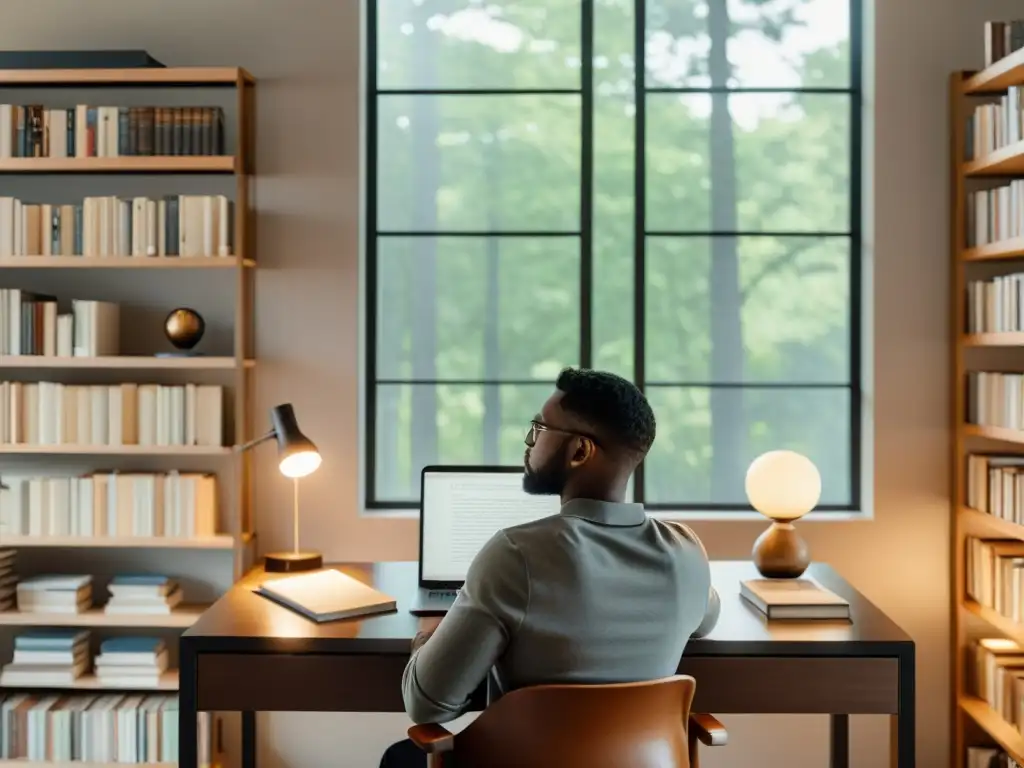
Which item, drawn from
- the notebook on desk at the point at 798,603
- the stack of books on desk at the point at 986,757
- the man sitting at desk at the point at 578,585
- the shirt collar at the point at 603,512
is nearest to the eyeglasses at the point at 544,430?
the man sitting at desk at the point at 578,585

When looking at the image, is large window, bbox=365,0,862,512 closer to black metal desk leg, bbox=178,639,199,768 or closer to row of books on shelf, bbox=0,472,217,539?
row of books on shelf, bbox=0,472,217,539

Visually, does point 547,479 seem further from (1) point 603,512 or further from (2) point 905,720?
(2) point 905,720

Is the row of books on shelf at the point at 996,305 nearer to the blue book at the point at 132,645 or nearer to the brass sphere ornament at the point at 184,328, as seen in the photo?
the brass sphere ornament at the point at 184,328

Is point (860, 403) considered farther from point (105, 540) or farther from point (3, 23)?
point (3, 23)

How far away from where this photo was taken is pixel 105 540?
3537mm

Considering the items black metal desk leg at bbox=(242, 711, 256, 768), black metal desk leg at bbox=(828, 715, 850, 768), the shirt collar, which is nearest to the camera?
the shirt collar

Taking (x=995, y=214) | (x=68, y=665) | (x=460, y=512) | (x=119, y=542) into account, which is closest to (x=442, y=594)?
(x=460, y=512)

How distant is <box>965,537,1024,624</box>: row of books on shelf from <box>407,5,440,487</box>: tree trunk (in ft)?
6.06

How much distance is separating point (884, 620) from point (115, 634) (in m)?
2.55

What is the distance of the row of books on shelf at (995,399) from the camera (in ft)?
10.8

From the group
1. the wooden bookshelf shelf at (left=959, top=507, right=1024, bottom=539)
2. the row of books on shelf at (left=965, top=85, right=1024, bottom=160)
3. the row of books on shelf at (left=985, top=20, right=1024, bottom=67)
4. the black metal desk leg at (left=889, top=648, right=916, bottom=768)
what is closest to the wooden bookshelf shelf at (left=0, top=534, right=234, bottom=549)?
the black metal desk leg at (left=889, top=648, right=916, bottom=768)

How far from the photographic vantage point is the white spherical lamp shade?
2.95 meters

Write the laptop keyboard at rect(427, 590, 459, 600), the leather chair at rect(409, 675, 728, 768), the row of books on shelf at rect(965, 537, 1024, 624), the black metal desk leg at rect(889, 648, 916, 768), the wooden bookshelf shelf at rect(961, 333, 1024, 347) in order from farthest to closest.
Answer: the row of books on shelf at rect(965, 537, 1024, 624)
the wooden bookshelf shelf at rect(961, 333, 1024, 347)
the laptop keyboard at rect(427, 590, 459, 600)
the black metal desk leg at rect(889, 648, 916, 768)
the leather chair at rect(409, 675, 728, 768)

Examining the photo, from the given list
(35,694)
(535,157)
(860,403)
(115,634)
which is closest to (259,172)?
(535,157)
